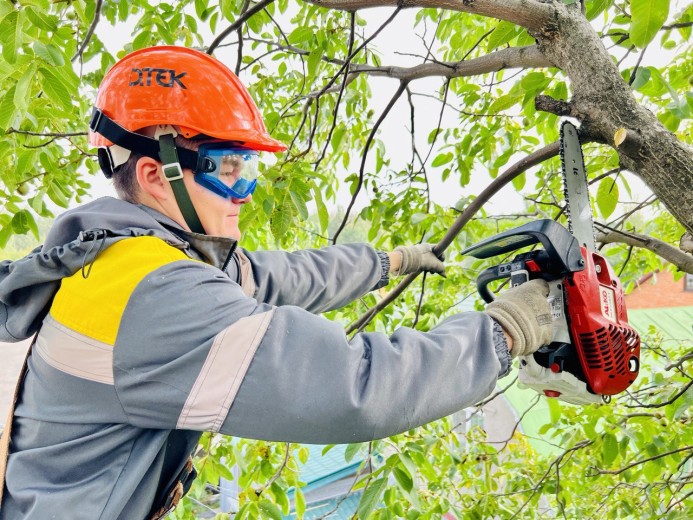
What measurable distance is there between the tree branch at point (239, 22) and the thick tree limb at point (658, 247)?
4.72 ft

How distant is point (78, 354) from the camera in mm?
1110

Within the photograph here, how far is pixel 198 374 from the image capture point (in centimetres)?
101

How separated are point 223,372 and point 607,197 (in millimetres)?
1503

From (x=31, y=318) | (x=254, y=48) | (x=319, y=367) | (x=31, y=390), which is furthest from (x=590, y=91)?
(x=254, y=48)

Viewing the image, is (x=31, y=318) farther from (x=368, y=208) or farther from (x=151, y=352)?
(x=368, y=208)

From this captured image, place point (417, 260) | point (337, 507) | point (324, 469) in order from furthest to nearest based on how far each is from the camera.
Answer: point (324, 469)
point (337, 507)
point (417, 260)

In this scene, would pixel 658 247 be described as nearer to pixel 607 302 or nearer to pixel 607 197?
pixel 607 197

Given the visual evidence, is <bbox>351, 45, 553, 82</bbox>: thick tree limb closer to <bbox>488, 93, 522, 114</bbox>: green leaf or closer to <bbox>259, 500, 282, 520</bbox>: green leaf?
<bbox>488, 93, 522, 114</bbox>: green leaf

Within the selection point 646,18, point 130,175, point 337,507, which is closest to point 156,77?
point 130,175

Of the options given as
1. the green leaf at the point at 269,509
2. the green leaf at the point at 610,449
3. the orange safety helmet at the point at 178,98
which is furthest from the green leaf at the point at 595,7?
the green leaf at the point at 269,509

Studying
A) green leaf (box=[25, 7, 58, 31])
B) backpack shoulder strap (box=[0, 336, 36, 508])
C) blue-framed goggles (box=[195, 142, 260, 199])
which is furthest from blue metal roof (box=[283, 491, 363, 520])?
green leaf (box=[25, 7, 58, 31])

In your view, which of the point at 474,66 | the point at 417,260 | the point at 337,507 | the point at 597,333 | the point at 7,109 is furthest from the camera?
the point at 337,507

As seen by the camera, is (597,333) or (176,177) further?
(176,177)

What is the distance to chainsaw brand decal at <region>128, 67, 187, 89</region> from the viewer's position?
1448mm
